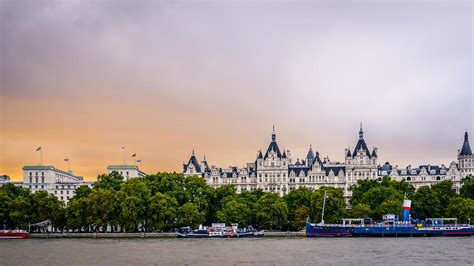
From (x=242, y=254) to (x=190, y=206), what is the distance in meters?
51.2

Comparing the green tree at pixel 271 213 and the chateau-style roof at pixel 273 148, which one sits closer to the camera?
the green tree at pixel 271 213

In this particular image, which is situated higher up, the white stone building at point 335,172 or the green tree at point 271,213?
the white stone building at point 335,172

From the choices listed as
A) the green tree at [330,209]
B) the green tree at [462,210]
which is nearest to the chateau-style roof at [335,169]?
the green tree at [330,209]

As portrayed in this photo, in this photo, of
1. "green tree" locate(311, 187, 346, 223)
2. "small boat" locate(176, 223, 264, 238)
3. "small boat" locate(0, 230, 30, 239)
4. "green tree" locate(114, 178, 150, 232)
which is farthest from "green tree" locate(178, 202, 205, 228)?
"small boat" locate(0, 230, 30, 239)

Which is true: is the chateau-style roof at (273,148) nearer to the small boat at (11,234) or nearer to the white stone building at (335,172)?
the white stone building at (335,172)

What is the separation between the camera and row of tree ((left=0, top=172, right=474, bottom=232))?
4988 inches

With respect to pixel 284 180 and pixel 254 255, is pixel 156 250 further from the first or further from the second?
pixel 284 180

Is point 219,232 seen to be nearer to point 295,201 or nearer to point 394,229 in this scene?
point 295,201

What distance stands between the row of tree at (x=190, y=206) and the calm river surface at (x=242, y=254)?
104ft

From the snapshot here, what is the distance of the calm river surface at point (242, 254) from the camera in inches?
2744

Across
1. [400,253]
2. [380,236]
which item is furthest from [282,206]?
[400,253]

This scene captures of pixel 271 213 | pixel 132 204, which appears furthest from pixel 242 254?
pixel 271 213

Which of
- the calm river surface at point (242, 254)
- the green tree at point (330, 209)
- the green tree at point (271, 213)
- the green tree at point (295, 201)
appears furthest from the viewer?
the green tree at point (295, 201)

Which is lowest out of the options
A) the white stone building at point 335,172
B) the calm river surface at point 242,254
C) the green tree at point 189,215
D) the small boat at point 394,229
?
the calm river surface at point 242,254
